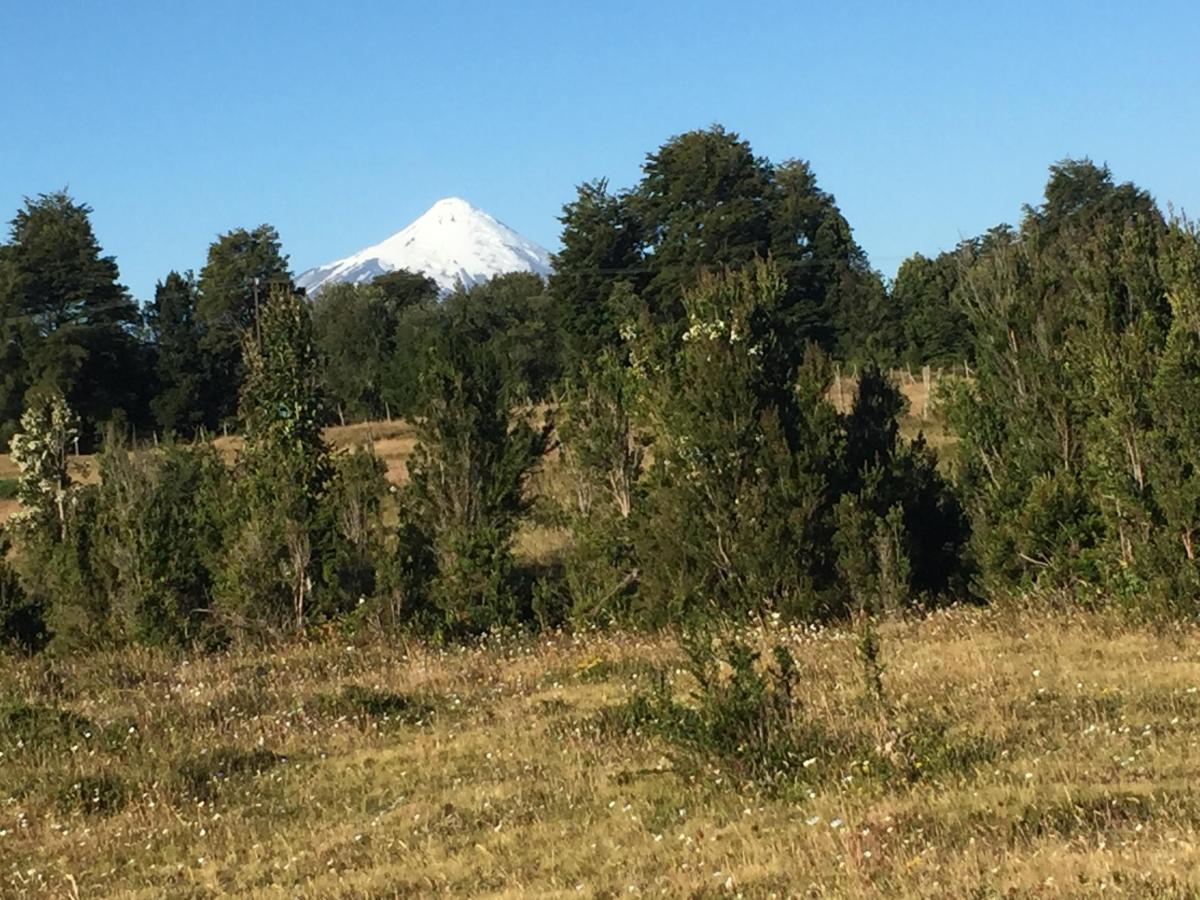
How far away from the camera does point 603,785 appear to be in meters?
8.32

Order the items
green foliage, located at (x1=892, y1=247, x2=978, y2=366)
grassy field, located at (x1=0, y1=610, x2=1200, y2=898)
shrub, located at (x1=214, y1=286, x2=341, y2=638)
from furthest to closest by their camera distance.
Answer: green foliage, located at (x1=892, y1=247, x2=978, y2=366), shrub, located at (x1=214, y1=286, x2=341, y2=638), grassy field, located at (x1=0, y1=610, x2=1200, y2=898)

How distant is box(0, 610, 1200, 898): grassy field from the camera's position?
592 cm

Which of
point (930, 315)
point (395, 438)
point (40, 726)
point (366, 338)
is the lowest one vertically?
point (40, 726)

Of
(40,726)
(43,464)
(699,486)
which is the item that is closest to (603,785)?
(40,726)

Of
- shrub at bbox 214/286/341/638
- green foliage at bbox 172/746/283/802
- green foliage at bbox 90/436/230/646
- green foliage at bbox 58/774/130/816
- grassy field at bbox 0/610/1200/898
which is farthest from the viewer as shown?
green foliage at bbox 90/436/230/646

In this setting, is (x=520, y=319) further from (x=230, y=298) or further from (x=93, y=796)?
(x=93, y=796)

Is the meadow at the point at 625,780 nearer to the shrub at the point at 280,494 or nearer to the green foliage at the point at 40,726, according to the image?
the green foliage at the point at 40,726

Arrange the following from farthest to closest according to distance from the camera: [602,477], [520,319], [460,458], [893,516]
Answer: [520,319] → [602,477] → [460,458] → [893,516]

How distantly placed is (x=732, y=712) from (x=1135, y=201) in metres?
65.1

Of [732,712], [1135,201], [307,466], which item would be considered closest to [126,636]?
[307,466]

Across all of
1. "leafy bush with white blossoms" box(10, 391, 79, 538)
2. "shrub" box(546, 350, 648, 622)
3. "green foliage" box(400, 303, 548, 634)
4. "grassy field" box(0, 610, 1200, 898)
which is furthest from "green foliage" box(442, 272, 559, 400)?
"grassy field" box(0, 610, 1200, 898)

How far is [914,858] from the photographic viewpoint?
5703 millimetres

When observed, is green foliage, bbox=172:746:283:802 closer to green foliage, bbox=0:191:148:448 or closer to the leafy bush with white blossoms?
the leafy bush with white blossoms

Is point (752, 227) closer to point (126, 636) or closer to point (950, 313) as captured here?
point (950, 313)
